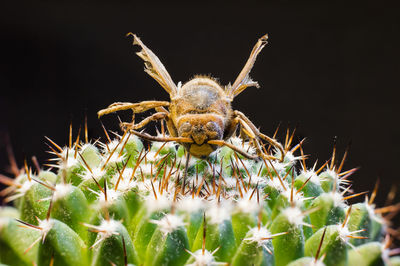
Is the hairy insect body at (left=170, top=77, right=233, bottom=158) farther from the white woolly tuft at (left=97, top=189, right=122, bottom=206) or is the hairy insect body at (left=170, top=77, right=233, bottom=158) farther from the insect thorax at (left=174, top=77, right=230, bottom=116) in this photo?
the white woolly tuft at (left=97, top=189, right=122, bottom=206)

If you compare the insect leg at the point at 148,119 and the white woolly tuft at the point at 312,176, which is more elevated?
the insect leg at the point at 148,119

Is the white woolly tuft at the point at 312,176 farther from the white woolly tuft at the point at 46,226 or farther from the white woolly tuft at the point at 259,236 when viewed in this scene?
the white woolly tuft at the point at 46,226

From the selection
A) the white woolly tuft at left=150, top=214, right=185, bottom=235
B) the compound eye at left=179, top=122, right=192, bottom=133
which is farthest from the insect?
the white woolly tuft at left=150, top=214, right=185, bottom=235

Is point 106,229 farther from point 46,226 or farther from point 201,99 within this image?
point 201,99

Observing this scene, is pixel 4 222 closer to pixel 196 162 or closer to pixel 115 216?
pixel 115 216

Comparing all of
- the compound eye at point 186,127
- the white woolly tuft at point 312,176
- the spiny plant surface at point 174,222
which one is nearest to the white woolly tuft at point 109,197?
the spiny plant surface at point 174,222

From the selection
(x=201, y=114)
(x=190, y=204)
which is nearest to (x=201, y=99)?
(x=201, y=114)

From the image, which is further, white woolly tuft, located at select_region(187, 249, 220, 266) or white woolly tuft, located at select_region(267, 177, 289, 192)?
white woolly tuft, located at select_region(267, 177, 289, 192)
